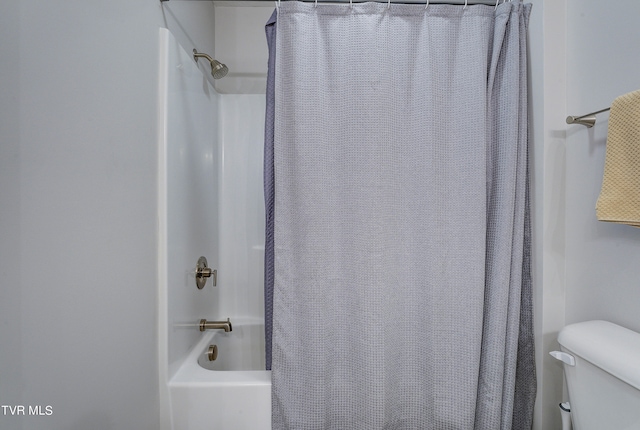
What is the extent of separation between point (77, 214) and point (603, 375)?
1.37 m

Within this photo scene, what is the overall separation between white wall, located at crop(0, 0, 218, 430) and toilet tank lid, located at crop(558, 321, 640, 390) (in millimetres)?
1262

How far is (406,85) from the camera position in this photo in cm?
105

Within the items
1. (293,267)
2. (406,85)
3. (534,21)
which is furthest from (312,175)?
(534,21)

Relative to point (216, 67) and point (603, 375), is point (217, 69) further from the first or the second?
point (603, 375)

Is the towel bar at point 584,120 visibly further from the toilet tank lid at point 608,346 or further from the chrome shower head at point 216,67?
the chrome shower head at point 216,67

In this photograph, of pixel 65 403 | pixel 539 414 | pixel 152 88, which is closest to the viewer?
pixel 65 403

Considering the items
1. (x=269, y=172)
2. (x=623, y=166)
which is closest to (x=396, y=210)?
(x=269, y=172)

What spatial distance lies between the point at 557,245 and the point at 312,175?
951mm

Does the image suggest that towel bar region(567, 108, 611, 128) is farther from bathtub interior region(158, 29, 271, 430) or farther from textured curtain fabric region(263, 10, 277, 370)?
bathtub interior region(158, 29, 271, 430)

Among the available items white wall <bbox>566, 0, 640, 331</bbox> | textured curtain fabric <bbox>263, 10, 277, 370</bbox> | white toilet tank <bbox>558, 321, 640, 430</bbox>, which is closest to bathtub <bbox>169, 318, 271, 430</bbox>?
textured curtain fabric <bbox>263, 10, 277, 370</bbox>

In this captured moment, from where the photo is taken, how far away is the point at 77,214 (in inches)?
25.0

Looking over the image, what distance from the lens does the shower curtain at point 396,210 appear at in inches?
40.3

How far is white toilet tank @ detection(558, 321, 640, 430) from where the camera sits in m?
0.67

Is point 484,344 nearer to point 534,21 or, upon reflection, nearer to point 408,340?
point 408,340
